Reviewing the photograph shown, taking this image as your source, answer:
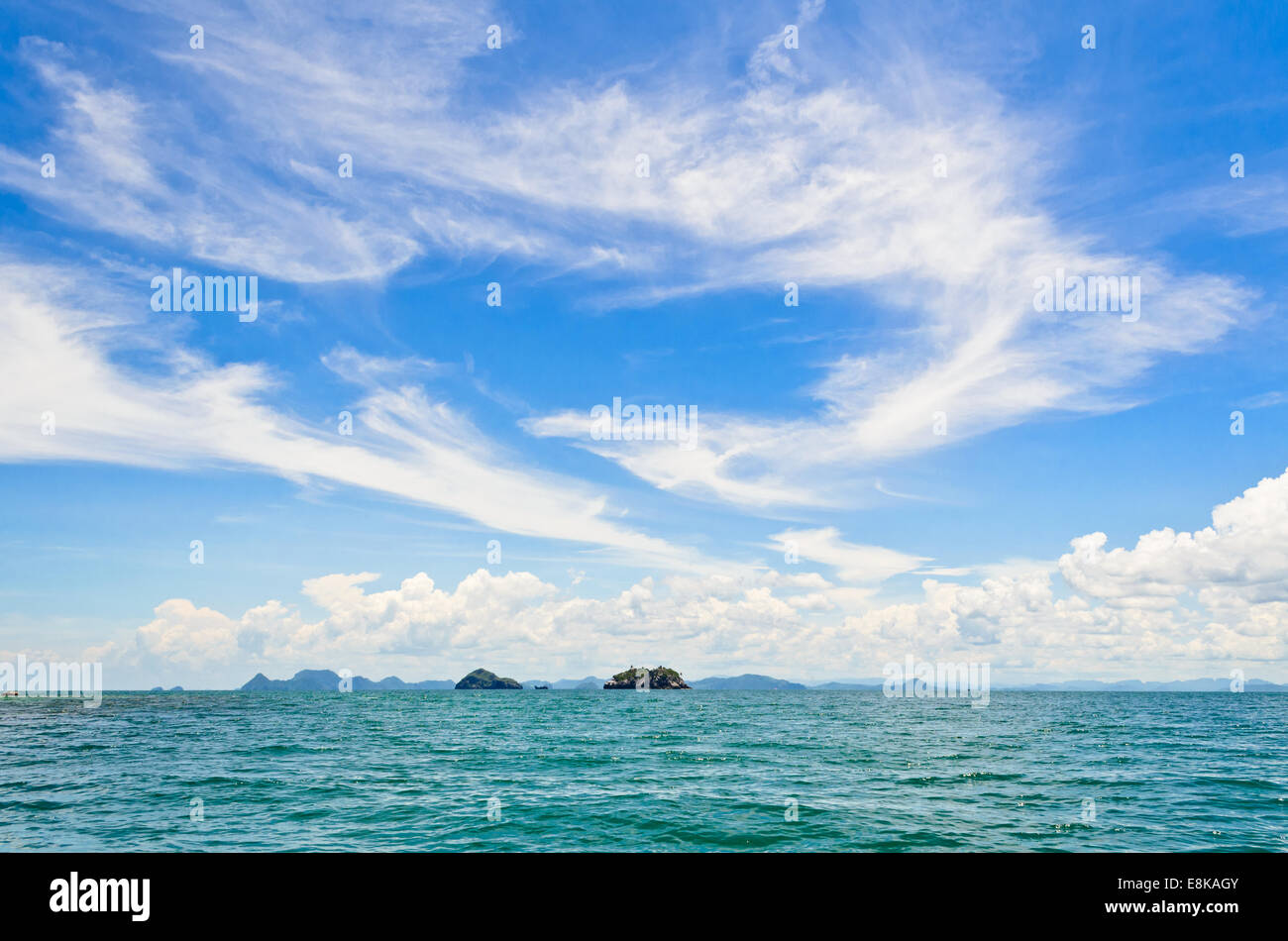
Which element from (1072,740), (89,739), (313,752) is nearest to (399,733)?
(313,752)

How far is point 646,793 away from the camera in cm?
3038

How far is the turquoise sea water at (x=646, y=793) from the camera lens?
22.7 meters

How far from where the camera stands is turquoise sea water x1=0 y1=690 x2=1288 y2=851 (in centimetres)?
2269

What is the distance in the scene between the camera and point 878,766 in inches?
1499

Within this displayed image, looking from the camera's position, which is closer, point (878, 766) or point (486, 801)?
point (486, 801)

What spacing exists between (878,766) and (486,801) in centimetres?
2158
